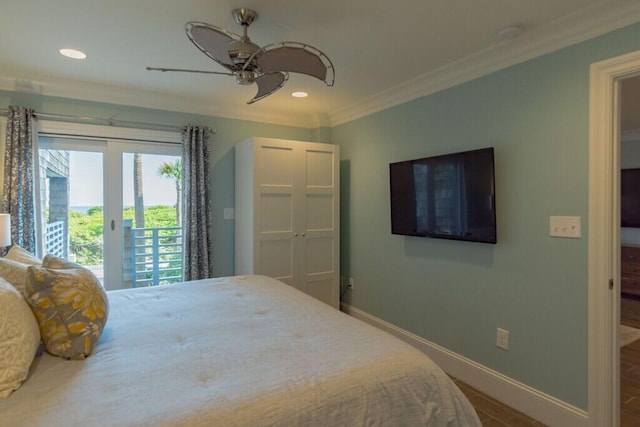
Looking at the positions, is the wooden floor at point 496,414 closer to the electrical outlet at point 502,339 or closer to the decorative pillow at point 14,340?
the electrical outlet at point 502,339

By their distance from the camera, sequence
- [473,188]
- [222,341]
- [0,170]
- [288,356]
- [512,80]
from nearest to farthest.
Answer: [288,356] < [222,341] < [512,80] < [473,188] < [0,170]

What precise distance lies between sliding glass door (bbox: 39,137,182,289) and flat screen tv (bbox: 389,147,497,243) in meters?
2.18

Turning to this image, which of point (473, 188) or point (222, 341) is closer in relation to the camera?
point (222, 341)

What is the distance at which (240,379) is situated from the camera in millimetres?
1188

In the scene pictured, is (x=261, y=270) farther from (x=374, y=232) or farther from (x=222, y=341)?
(x=222, y=341)

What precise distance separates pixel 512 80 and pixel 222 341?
237cm

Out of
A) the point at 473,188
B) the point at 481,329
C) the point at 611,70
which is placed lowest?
the point at 481,329

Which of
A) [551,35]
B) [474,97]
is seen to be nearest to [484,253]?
[474,97]

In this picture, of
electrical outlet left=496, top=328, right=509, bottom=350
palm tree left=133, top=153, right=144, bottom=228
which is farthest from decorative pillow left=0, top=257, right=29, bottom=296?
electrical outlet left=496, top=328, right=509, bottom=350

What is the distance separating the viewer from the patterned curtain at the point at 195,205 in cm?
352

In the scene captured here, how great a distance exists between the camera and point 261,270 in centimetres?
348

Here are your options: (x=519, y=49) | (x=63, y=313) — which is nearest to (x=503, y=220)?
(x=519, y=49)

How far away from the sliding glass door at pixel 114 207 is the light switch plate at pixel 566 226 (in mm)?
3157

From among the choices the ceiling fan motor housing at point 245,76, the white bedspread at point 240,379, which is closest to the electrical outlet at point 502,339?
the white bedspread at point 240,379
